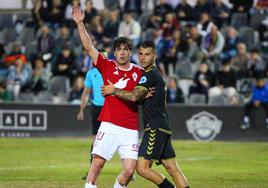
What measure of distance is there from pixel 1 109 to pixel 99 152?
1472 centimetres

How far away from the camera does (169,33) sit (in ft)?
94.6

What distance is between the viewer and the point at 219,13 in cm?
2953

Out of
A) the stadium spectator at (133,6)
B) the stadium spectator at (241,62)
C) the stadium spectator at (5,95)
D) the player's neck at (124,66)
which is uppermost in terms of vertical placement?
the player's neck at (124,66)

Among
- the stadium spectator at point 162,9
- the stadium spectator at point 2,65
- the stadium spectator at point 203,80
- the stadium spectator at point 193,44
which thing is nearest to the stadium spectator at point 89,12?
the stadium spectator at point 162,9

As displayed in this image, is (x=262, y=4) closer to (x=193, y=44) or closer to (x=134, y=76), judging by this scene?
(x=193, y=44)

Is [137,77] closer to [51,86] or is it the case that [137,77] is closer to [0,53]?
[51,86]

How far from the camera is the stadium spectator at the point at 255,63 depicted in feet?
88.6

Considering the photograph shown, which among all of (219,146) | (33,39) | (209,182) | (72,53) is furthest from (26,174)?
(33,39)

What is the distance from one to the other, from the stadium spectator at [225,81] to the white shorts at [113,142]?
14175 mm

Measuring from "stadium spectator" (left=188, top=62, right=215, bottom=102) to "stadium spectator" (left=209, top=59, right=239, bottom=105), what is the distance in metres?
0.18

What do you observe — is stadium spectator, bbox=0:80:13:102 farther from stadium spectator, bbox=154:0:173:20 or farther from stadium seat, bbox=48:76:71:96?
stadium spectator, bbox=154:0:173:20

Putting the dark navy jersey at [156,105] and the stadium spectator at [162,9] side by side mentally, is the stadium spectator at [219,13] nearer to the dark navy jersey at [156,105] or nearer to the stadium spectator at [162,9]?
the stadium spectator at [162,9]

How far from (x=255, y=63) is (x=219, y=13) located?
3.02 meters

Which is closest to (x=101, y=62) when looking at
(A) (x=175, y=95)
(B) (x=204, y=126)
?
(B) (x=204, y=126)
